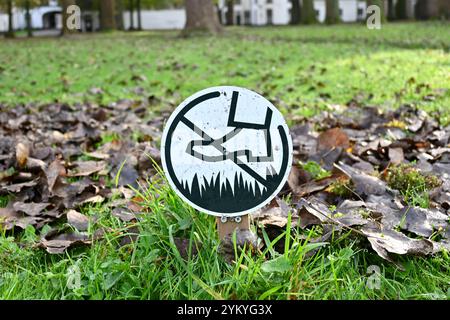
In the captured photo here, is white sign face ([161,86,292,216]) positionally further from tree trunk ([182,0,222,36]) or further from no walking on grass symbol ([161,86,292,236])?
tree trunk ([182,0,222,36])

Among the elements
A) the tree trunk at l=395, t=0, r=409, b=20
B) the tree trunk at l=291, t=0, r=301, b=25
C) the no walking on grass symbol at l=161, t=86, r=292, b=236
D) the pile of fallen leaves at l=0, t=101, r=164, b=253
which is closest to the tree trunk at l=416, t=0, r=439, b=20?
the tree trunk at l=395, t=0, r=409, b=20

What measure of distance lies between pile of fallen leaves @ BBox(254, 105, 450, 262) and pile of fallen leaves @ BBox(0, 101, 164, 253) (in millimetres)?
854

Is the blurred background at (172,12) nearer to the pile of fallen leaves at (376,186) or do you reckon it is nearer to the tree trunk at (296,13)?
the tree trunk at (296,13)

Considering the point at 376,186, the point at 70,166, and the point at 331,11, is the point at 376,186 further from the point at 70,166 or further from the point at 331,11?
the point at 331,11

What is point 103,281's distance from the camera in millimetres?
2365

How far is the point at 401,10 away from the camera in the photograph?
4184 centimetres

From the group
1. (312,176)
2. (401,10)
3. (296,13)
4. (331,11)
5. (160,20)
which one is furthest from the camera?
(160,20)

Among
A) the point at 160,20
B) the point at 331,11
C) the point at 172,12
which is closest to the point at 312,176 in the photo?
the point at 331,11

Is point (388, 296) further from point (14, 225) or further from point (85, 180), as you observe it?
point (85, 180)

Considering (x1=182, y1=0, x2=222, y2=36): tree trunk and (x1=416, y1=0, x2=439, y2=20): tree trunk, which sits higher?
(x1=416, y1=0, x2=439, y2=20): tree trunk

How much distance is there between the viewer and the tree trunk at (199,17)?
2495 centimetres

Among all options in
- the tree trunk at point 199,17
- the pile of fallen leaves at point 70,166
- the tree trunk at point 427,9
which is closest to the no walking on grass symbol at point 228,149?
the pile of fallen leaves at point 70,166

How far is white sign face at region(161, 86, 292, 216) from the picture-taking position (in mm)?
2354

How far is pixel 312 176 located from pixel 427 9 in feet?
119
